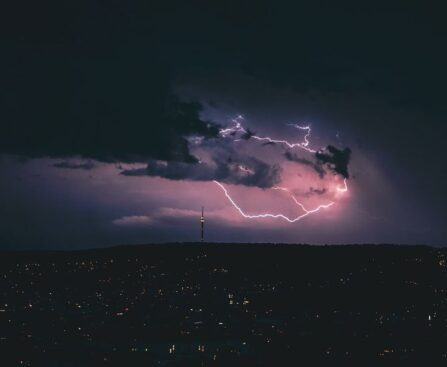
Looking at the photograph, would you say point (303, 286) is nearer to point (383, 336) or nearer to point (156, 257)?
point (383, 336)

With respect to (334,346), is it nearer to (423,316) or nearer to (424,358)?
(424,358)

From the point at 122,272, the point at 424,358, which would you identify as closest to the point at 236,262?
the point at 122,272

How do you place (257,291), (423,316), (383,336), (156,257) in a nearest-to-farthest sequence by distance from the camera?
(383,336) → (423,316) → (257,291) → (156,257)

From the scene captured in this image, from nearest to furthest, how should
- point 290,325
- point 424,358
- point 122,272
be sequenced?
point 424,358 < point 290,325 < point 122,272

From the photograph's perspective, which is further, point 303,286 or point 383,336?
point 303,286

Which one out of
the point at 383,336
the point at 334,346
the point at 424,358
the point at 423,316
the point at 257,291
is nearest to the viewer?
the point at 424,358

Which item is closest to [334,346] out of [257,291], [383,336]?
[383,336]
